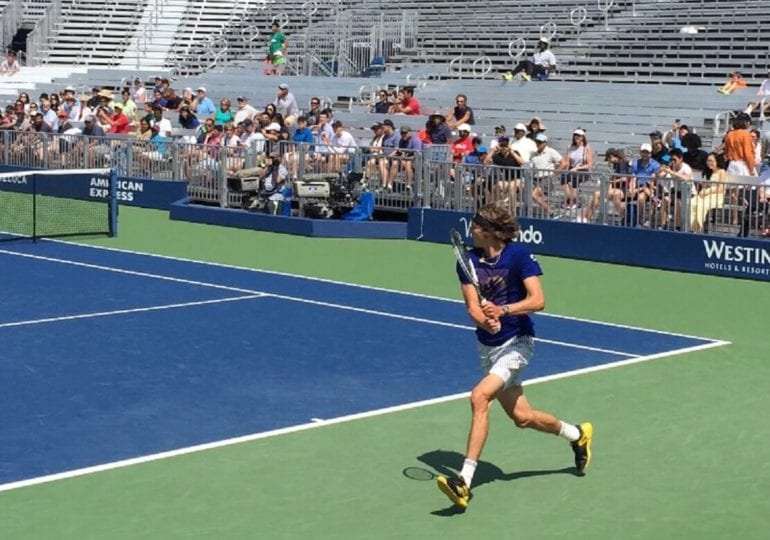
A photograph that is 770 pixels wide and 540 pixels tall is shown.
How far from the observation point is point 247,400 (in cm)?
1170

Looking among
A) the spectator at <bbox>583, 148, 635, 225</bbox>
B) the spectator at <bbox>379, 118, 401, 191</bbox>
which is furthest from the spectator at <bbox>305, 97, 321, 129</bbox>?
the spectator at <bbox>583, 148, 635, 225</bbox>

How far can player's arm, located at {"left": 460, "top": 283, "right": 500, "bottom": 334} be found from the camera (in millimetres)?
8648

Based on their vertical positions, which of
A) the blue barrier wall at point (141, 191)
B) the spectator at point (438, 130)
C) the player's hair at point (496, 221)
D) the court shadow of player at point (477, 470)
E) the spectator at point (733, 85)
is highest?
the spectator at point (733, 85)

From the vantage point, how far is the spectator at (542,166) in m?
21.8

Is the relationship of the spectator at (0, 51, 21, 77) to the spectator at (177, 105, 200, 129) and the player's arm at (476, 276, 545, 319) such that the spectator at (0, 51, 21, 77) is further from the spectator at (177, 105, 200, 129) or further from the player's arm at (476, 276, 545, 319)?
the player's arm at (476, 276, 545, 319)

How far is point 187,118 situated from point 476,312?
24.1m

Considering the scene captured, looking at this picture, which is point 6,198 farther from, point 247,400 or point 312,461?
point 312,461

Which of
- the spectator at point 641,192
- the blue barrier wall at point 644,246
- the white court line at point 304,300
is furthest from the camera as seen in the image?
the spectator at point 641,192

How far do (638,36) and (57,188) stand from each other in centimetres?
1359

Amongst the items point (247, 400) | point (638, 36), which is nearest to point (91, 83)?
point (638, 36)

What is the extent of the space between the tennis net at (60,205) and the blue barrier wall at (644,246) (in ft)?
20.1

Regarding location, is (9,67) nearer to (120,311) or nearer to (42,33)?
(42,33)

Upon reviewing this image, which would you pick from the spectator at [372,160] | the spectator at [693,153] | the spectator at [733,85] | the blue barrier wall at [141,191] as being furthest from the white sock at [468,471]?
the spectator at [733,85]

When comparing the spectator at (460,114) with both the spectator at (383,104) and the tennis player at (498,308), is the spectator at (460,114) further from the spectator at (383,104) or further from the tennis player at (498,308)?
the tennis player at (498,308)
